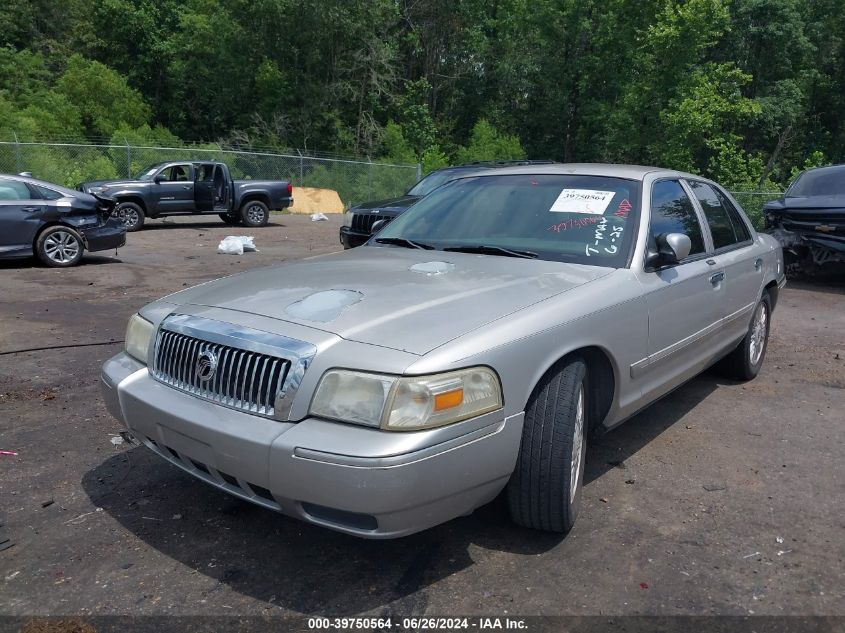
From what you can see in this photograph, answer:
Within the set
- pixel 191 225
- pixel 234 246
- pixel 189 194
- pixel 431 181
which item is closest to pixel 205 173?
pixel 189 194

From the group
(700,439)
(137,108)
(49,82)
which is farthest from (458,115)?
(700,439)

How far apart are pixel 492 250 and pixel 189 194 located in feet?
50.4

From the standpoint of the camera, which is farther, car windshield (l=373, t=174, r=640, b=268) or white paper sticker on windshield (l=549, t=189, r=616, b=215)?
white paper sticker on windshield (l=549, t=189, r=616, b=215)

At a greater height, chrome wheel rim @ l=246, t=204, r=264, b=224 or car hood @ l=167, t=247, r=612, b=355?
car hood @ l=167, t=247, r=612, b=355

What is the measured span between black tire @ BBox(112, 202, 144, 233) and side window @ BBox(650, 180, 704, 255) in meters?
14.9

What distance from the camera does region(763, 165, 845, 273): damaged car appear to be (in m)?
9.79

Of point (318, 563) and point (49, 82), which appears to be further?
point (49, 82)

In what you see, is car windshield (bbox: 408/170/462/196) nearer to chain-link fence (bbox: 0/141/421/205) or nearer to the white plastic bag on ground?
the white plastic bag on ground

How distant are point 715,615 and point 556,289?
1463 mm

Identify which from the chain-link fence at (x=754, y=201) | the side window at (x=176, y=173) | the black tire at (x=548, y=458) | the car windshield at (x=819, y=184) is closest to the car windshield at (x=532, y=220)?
the black tire at (x=548, y=458)

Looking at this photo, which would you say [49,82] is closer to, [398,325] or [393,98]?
[393,98]

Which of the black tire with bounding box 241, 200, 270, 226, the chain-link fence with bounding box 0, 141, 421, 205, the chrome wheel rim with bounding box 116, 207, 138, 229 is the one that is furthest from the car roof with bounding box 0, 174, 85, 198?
the chain-link fence with bounding box 0, 141, 421, 205

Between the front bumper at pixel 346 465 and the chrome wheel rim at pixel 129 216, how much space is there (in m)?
15.4

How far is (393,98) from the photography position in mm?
39062
